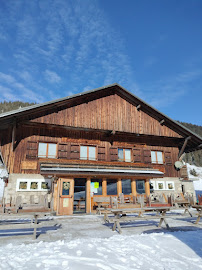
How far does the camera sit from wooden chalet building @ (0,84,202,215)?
46.6ft

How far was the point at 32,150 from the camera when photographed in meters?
15.4

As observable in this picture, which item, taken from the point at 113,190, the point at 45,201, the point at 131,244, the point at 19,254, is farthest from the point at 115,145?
the point at 19,254

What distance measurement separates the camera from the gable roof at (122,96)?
1500cm

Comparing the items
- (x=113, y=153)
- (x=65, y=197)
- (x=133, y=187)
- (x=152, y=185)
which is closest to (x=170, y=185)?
(x=152, y=185)

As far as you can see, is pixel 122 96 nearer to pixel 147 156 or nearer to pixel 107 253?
pixel 147 156

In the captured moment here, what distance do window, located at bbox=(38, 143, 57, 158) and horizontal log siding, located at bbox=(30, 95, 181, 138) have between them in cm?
195

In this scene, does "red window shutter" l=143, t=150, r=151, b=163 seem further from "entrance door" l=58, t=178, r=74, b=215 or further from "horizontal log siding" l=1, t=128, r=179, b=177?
"entrance door" l=58, t=178, r=74, b=215

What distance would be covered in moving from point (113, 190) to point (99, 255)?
11126 millimetres

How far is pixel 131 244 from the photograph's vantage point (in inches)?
210

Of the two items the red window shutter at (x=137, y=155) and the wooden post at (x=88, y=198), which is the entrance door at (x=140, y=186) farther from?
the wooden post at (x=88, y=198)

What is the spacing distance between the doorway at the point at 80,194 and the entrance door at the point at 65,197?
179 cm

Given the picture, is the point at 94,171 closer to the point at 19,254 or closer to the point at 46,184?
the point at 46,184

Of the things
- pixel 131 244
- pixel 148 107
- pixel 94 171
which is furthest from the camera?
pixel 148 107

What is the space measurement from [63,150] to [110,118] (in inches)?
195
